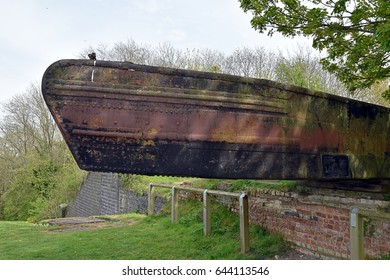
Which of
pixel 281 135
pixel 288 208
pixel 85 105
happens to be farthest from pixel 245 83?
pixel 288 208

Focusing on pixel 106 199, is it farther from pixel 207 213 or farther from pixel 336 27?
pixel 336 27

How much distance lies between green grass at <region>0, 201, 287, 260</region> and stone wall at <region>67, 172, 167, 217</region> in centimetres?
239

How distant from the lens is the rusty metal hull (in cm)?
314

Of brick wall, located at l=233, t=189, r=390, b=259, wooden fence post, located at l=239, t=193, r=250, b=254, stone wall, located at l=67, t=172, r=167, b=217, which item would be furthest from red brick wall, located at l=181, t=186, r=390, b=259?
stone wall, located at l=67, t=172, r=167, b=217

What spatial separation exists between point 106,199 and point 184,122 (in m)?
13.2

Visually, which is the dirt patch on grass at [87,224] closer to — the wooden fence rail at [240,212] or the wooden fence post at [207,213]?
the wooden fence rail at [240,212]

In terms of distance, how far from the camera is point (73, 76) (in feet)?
10.3

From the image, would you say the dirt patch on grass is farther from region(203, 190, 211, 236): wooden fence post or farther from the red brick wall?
the red brick wall

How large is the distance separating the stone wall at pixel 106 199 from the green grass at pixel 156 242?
2.39 meters

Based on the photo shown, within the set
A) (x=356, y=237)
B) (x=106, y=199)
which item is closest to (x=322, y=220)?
(x=356, y=237)

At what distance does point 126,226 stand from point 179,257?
335 cm

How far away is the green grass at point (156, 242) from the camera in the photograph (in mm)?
5645

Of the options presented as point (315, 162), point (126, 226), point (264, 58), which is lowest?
point (126, 226)
